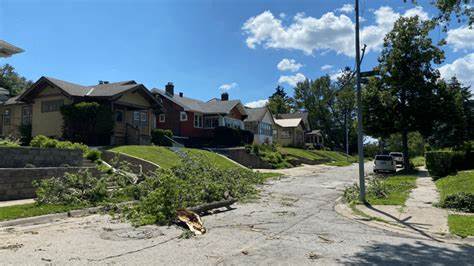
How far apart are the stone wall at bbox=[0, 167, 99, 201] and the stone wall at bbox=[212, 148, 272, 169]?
2369cm

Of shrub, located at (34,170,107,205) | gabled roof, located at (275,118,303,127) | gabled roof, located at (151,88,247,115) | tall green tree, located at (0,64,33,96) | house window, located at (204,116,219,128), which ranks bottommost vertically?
shrub, located at (34,170,107,205)

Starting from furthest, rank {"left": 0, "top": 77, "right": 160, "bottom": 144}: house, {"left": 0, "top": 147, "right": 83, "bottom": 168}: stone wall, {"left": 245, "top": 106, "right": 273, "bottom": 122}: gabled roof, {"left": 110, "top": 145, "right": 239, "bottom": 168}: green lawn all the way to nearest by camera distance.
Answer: {"left": 245, "top": 106, "right": 273, "bottom": 122}: gabled roof → {"left": 0, "top": 77, "right": 160, "bottom": 144}: house → {"left": 110, "top": 145, "right": 239, "bottom": 168}: green lawn → {"left": 0, "top": 147, "right": 83, "bottom": 168}: stone wall

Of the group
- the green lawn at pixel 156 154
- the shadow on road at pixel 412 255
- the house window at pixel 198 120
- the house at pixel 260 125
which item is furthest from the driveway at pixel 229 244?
the house at pixel 260 125

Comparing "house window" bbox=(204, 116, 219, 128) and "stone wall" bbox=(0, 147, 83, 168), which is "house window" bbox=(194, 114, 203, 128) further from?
"stone wall" bbox=(0, 147, 83, 168)

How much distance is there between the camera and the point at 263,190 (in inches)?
758

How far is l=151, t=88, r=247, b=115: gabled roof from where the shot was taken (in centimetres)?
4409

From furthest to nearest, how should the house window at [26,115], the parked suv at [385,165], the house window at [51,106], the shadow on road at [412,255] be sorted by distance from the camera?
the parked suv at [385,165] < the house window at [26,115] < the house window at [51,106] < the shadow on road at [412,255]

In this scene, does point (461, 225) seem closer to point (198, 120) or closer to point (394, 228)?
point (394, 228)

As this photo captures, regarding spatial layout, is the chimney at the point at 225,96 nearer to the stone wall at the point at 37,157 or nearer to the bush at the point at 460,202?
the stone wall at the point at 37,157

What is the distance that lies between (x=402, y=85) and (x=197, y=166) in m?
21.8

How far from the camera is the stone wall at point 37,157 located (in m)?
→ 15.6

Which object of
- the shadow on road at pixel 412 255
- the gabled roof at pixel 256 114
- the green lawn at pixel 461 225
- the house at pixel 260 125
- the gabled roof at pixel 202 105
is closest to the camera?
the shadow on road at pixel 412 255

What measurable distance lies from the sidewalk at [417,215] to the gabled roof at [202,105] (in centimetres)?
3096

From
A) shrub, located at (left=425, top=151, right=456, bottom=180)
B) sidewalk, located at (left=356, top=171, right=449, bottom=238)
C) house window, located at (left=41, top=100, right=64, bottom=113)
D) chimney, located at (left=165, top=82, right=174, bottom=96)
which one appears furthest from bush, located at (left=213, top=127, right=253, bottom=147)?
sidewalk, located at (left=356, top=171, right=449, bottom=238)
